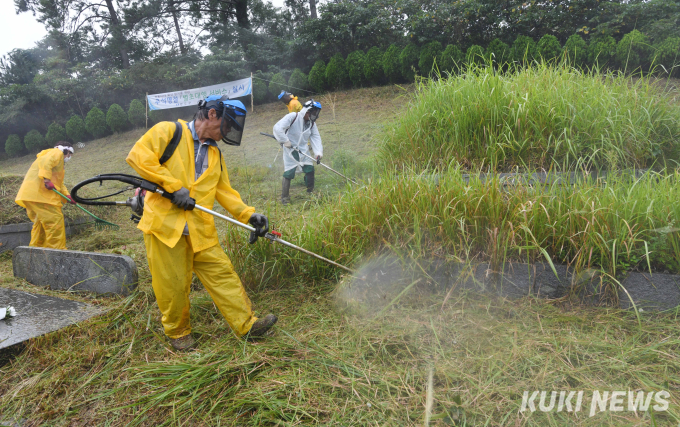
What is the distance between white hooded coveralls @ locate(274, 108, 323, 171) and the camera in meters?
6.32

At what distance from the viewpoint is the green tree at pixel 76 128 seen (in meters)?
16.6

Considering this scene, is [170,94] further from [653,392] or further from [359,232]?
[653,392]

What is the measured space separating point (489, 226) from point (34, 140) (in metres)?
21.2

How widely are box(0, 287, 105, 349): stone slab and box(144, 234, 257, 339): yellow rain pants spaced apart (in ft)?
2.94

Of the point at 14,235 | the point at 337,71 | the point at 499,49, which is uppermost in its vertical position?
the point at 499,49

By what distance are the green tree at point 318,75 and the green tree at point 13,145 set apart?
14.7 m

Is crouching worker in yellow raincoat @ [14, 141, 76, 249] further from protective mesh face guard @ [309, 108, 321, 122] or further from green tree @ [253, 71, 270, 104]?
green tree @ [253, 71, 270, 104]

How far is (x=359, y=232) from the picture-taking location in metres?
3.03

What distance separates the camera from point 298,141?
650 centimetres

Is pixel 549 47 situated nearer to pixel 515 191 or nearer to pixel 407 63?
pixel 407 63

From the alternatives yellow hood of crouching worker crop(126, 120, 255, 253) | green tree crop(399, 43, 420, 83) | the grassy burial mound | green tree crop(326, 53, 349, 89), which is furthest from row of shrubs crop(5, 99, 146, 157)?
yellow hood of crouching worker crop(126, 120, 255, 253)

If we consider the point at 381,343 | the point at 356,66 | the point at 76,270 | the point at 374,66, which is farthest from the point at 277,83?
the point at 381,343

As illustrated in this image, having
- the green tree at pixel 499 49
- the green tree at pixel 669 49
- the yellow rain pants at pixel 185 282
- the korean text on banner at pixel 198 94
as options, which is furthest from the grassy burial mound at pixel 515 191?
the korean text on banner at pixel 198 94

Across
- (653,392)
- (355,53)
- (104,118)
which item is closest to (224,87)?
(355,53)
